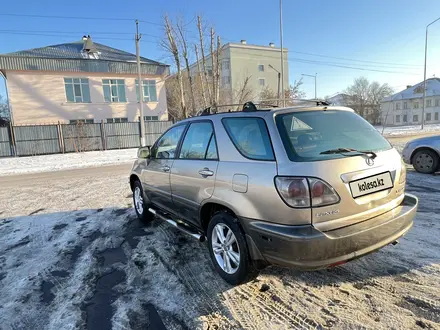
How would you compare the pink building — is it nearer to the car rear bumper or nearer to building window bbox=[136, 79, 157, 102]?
building window bbox=[136, 79, 157, 102]

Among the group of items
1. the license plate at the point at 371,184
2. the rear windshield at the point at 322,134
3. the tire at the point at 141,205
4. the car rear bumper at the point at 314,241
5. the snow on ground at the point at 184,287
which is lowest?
the snow on ground at the point at 184,287

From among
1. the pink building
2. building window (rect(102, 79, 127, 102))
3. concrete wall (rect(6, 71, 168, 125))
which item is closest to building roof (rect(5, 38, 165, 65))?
the pink building

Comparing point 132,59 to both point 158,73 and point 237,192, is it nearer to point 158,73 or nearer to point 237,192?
point 158,73

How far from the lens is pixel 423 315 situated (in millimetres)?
2395

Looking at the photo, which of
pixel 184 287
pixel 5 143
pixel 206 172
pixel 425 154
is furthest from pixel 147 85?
pixel 184 287

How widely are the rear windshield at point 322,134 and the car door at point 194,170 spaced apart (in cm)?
85

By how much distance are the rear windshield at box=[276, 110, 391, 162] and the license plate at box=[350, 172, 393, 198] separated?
0.28 m

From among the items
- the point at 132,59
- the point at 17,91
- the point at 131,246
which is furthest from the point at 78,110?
the point at 131,246

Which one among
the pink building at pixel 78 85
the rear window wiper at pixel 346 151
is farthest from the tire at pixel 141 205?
the pink building at pixel 78 85

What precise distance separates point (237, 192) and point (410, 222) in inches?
72.3

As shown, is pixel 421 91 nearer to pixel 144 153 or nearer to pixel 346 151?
pixel 144 153

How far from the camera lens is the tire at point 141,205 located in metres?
5.00

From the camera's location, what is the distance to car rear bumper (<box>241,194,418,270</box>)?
7.66 ft

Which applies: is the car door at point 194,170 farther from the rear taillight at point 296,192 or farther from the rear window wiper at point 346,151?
the rear window wiper at point 346,151
